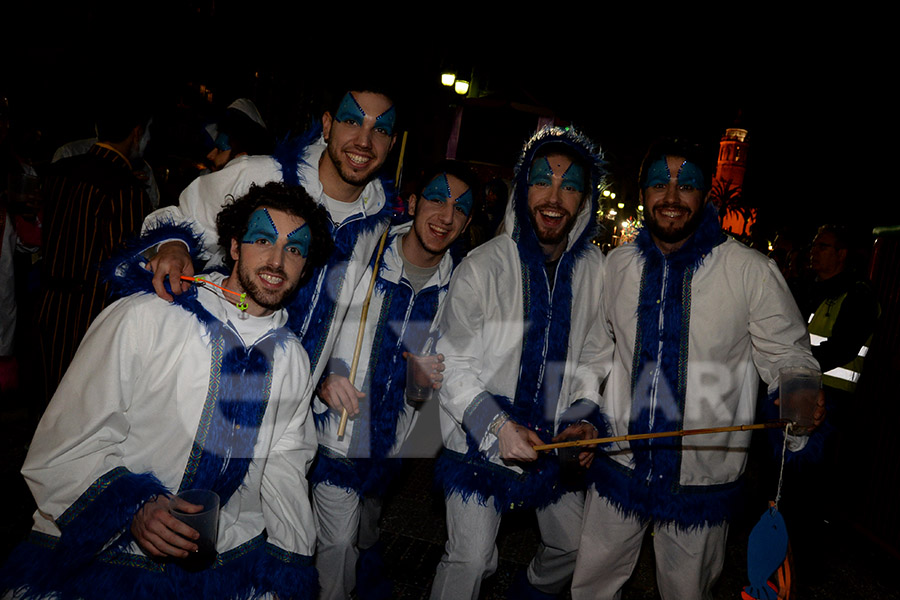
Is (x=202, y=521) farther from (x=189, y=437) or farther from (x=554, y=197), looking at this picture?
(x=554, y=197)

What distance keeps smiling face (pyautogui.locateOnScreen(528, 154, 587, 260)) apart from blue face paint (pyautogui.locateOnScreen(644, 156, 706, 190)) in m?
0.38

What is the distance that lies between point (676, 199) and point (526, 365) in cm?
109

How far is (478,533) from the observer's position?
266 cm

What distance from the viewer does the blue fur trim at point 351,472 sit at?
289 cm

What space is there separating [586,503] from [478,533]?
0.60 meters

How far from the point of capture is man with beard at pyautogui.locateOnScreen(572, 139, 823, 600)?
8.44ft

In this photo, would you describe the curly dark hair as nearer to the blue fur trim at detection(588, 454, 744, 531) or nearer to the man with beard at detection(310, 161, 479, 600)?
the man with beard at detection(310, 161, 479, 600)

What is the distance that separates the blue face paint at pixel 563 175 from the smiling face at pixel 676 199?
37 centimetres

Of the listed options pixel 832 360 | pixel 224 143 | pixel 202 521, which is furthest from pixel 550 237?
pixel 224 143

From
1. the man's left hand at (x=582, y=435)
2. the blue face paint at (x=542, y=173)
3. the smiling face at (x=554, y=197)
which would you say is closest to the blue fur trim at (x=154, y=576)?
the man's left hand at (x=582, y=435)

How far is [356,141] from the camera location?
2.76 metres

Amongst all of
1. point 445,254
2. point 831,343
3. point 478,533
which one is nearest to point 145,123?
point 445,254

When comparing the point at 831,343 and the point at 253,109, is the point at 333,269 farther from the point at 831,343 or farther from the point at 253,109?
the point at 831,343

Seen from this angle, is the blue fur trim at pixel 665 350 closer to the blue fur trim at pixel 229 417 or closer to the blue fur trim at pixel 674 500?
the blue fur trim at pixel 674 500
